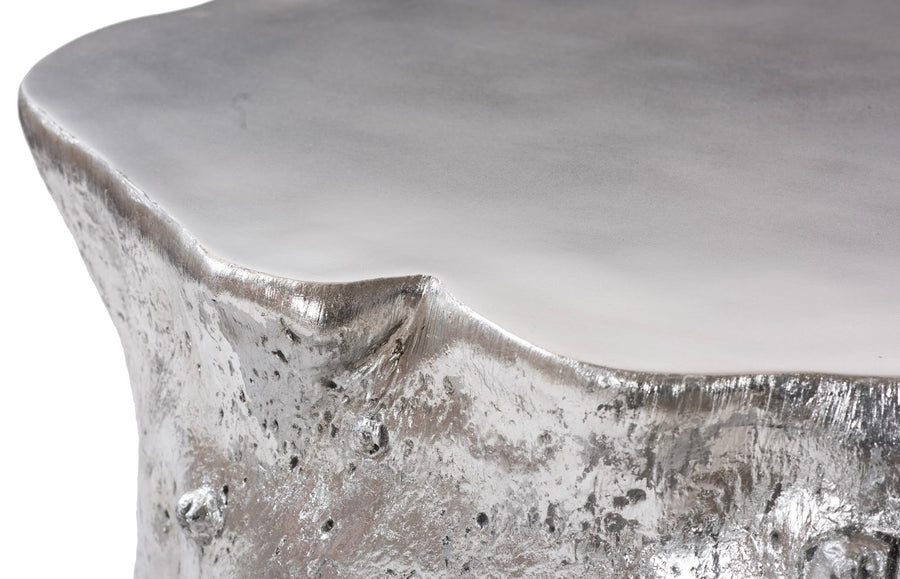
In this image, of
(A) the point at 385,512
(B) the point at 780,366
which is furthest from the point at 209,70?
(B) the point at 780,366

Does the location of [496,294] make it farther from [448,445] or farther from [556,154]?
[556,154]

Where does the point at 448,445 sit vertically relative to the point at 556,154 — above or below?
below

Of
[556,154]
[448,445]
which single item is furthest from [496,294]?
[556,154]

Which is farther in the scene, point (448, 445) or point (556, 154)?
point (556, 154)

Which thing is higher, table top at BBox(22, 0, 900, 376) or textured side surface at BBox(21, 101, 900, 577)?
table top at BBox(22, 0, 900, 376)

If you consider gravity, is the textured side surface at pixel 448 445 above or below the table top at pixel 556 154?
below
